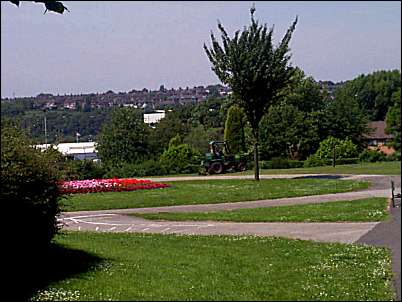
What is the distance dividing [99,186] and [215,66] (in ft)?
22.8

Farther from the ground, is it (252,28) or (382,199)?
(252,28)

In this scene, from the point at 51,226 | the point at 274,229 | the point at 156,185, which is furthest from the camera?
the point at 156,185

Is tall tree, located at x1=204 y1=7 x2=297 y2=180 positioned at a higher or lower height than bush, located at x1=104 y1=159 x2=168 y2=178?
higher

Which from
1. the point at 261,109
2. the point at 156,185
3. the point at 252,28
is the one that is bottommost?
the point at 156,185

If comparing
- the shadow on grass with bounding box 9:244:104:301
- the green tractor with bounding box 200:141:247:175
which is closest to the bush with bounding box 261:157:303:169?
the green tractor with bounding box 200:141:247:175

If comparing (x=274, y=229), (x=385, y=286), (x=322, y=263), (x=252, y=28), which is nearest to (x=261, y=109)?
(x=252, y=28)

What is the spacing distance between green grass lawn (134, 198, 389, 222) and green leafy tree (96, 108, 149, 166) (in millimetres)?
37979

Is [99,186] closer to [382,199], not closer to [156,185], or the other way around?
[156,185]

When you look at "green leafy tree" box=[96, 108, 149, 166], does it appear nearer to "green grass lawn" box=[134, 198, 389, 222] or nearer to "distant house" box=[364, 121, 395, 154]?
"green grass lawn" box=[134, 198, 389, 222]

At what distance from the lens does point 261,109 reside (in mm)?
32188

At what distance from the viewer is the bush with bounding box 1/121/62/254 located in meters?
9.46

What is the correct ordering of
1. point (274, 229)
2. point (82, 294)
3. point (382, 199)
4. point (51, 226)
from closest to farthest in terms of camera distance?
point (82, 294), point (51, 226), point (274, 229), point (382, 199)

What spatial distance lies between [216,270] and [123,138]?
52.5 metres

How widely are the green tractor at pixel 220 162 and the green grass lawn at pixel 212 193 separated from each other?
11.0 metres
